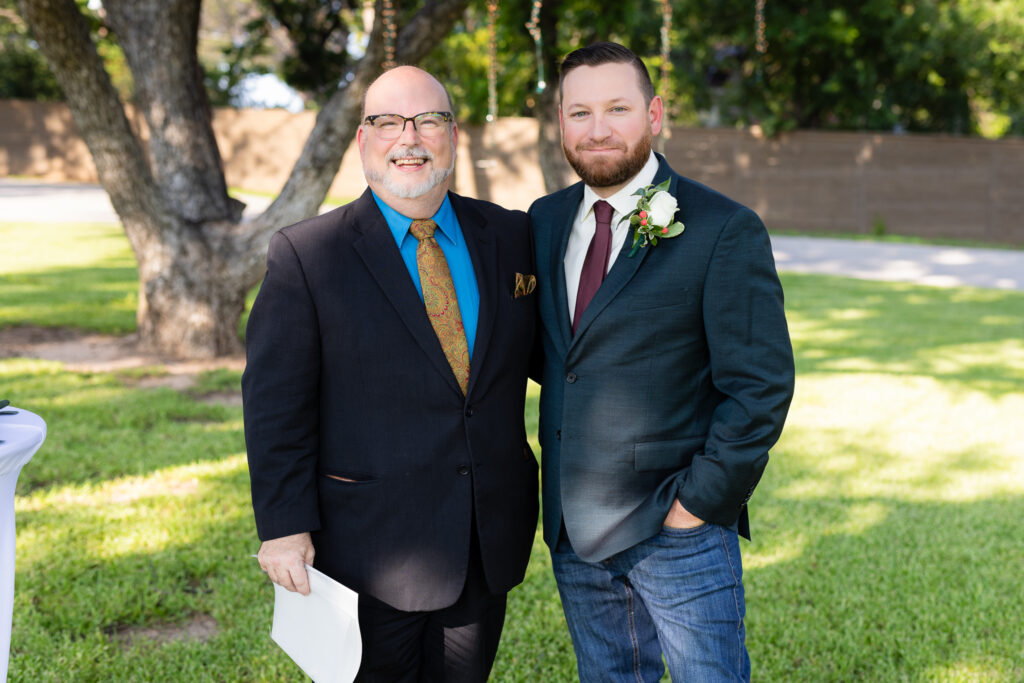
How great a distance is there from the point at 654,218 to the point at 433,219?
1.94 ft

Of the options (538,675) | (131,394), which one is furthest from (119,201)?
(538,675)

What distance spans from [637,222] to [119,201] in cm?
638

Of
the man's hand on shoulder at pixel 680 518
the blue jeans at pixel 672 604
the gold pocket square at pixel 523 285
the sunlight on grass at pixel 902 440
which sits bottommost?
the sunlight on grass at pixel 902 440

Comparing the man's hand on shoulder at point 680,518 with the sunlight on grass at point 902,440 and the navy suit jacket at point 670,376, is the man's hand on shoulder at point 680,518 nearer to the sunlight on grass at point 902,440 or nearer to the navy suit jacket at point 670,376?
the navy suit jacket at point 670,376

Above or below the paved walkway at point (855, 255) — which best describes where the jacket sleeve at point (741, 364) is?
above

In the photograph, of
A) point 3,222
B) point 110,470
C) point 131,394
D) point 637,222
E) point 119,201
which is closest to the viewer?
point 637,222

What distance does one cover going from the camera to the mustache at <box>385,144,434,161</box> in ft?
7.64

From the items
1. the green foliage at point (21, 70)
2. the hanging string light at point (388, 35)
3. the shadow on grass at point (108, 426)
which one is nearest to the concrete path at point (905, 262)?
the hanging string light at point (388, 35)

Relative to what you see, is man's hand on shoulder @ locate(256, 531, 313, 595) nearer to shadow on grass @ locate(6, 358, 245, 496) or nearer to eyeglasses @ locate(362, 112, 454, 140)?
eyeglasses @ locate(362, 112, 454, 140)

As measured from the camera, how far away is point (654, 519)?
92.0 inches

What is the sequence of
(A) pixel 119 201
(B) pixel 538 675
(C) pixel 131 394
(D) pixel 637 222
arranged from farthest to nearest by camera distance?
(A) pixel 119 201
(C) pixel 131 394
(B) pixel 538 675
(D) pixel 637 222

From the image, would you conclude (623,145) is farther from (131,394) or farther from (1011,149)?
(1011,149)

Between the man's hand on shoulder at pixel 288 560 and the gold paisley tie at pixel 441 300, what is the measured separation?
0.58m

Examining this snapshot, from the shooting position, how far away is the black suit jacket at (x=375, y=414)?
2.27 meters
